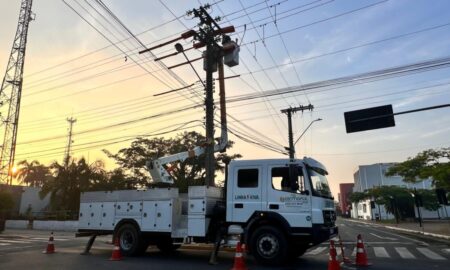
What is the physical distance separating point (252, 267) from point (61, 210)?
36.4 meters

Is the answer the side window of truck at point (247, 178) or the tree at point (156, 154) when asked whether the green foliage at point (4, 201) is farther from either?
the side window of truck at point (247, 178)

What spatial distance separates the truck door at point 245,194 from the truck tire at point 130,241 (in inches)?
133

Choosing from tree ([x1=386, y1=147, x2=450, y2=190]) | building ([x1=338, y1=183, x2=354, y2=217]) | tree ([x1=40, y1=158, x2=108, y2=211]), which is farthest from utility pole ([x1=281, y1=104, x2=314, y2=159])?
building ([x1=338, y1=183, x2=354, y2=217])

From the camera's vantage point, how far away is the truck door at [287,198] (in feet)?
37.3

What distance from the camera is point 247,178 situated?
41.1 ft

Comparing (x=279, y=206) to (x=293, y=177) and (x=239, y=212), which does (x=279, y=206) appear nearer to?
(x=293, y=177)

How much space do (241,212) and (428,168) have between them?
26449mm

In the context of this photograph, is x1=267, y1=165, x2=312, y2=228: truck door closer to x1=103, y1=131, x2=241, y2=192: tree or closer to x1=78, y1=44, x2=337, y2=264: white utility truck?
x1=78, y1=44, x2=337, y2=264: white utility truck

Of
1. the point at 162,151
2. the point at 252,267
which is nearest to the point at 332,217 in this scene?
the point at 252,267

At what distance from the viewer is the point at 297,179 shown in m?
11.6

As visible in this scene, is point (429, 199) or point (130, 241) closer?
point (130, 241)

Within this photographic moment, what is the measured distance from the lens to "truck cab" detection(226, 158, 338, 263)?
445 inches

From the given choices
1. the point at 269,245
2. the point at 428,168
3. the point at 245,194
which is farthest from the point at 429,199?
the point at 269,245

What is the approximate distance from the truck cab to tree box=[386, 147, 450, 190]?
68.7 ft
